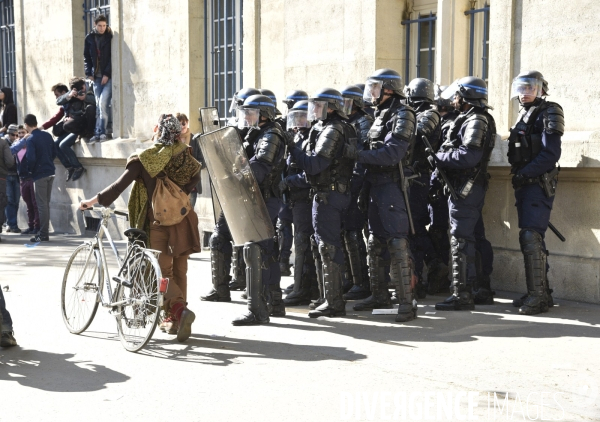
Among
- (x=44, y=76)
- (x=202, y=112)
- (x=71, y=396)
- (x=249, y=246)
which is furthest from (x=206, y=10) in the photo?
(x=71, y=396)

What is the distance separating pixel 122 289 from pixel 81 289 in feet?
1.73

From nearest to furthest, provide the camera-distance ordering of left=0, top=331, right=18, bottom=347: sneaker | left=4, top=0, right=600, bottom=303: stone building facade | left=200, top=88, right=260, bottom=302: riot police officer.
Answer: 1. left=0, top=331, right=18, bottom=347: sneaker
2. left=4, top=0, right=600, bottom=303: stone building facade
3. left=200, top=88, right=260, bottom=302: riot police officer

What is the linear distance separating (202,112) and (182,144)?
2.96ft

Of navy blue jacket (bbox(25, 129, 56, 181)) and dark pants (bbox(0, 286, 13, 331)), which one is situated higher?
navy blue jacket (bbox(25, 129, 56, 181))

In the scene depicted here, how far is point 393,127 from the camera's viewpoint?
7.35 m

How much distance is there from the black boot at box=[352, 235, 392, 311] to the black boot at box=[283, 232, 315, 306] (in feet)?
2.17

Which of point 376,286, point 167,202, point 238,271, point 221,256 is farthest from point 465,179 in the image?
point 167,202

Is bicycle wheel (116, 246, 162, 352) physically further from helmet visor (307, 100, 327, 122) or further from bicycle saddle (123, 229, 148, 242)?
helmet visor (307, 100, 327, 122)

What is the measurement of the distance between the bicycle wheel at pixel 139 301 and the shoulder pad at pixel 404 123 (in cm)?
224

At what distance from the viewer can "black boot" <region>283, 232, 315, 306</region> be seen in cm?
838

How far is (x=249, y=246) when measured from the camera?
7340 mm

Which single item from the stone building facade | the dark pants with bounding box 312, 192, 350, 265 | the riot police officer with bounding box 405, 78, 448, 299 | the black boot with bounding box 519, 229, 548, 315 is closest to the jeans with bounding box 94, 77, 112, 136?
the stone building facade

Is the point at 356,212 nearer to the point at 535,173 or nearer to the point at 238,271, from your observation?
the point at 238,271

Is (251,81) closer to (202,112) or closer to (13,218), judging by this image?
(202,112)
